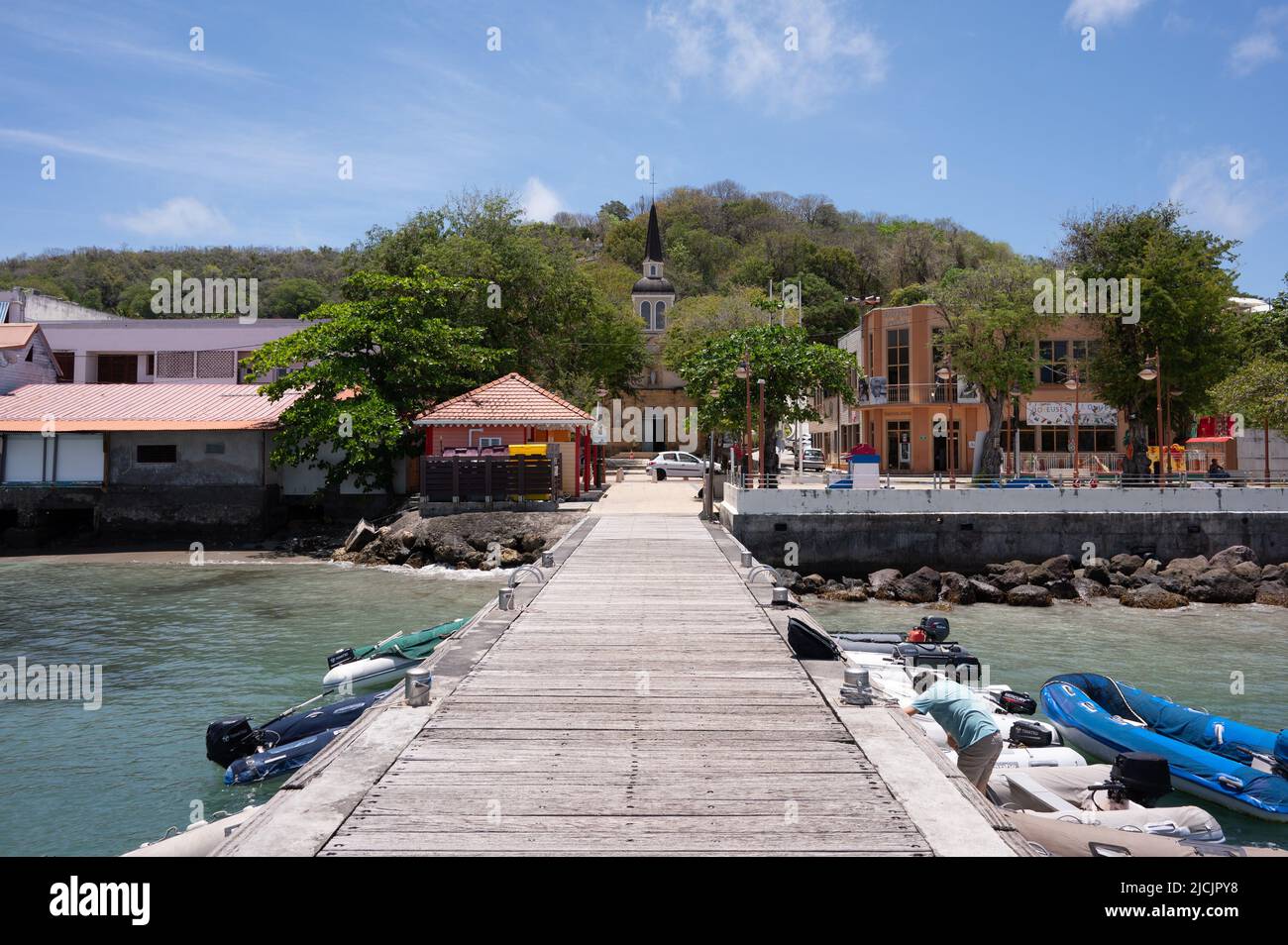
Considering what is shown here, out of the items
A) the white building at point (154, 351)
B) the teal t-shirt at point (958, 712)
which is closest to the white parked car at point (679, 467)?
the white building at point (154, 351)

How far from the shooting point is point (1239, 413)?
97.9 feet

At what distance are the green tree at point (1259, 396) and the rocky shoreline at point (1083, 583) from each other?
5818 mm

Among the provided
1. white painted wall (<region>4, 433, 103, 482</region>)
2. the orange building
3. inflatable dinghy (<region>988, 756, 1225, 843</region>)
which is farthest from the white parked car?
inflatable dinghy (<region>988, 756, 1225, 843</region>)

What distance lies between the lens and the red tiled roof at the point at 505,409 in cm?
3131

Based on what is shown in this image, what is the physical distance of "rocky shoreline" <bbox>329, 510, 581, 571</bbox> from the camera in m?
27.3

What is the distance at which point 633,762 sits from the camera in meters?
6.93

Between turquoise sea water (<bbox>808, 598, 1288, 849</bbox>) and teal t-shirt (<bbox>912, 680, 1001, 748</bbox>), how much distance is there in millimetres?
3894

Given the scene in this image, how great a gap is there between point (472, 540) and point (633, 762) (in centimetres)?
2185

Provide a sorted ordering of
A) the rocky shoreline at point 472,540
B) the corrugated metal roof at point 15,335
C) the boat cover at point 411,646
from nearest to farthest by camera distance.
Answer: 1. the boat cover at point 411,646
2. the rocky shoreline at point 472,540
3. the corrugated metal roof at point 15,335

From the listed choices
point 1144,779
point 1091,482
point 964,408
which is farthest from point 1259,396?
point 1144,779

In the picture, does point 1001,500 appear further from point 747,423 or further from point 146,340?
point 146,340

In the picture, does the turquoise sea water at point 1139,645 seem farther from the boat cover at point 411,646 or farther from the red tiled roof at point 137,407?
the red tiled roof at point 137,407
